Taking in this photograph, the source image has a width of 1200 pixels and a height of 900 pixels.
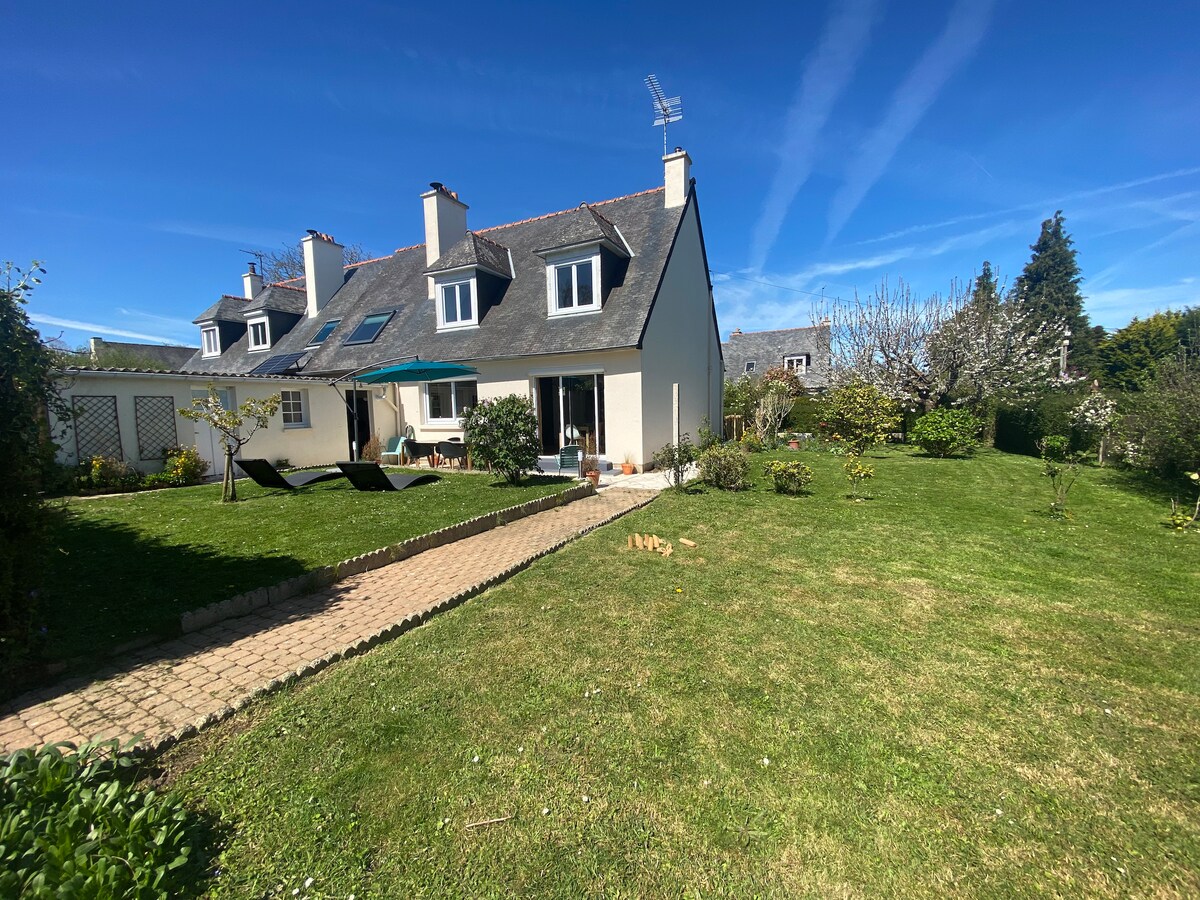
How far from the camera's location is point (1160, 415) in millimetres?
10047

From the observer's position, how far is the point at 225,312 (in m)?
23.0

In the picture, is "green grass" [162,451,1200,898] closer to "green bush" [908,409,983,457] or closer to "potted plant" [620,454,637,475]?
"potted plant" [620,454,637,475]

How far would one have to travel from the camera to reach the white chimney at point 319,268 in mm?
21906

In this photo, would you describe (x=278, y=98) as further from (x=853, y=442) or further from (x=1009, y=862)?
(x=853, y=442)

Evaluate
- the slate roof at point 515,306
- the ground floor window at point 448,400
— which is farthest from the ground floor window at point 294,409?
the ground floor window at point 448,400

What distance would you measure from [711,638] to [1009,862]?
7.30 feet

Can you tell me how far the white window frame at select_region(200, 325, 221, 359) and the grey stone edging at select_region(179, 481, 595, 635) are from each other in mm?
22988

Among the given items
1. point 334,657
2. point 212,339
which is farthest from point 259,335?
point 334,657

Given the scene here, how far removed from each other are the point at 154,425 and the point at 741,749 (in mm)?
16361

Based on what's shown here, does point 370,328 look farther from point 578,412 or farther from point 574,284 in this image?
point 578,412

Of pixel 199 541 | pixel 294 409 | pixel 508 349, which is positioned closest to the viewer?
pixel 199 541

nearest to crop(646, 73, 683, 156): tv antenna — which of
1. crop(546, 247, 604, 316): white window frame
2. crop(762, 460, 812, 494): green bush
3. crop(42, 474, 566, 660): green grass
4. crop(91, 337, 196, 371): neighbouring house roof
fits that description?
crop(546, 247, 604, 316): white window frame

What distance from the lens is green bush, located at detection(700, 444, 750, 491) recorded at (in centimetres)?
1072

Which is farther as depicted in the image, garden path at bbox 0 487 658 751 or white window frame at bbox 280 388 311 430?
white window frame at bbox 280 388 311 430
